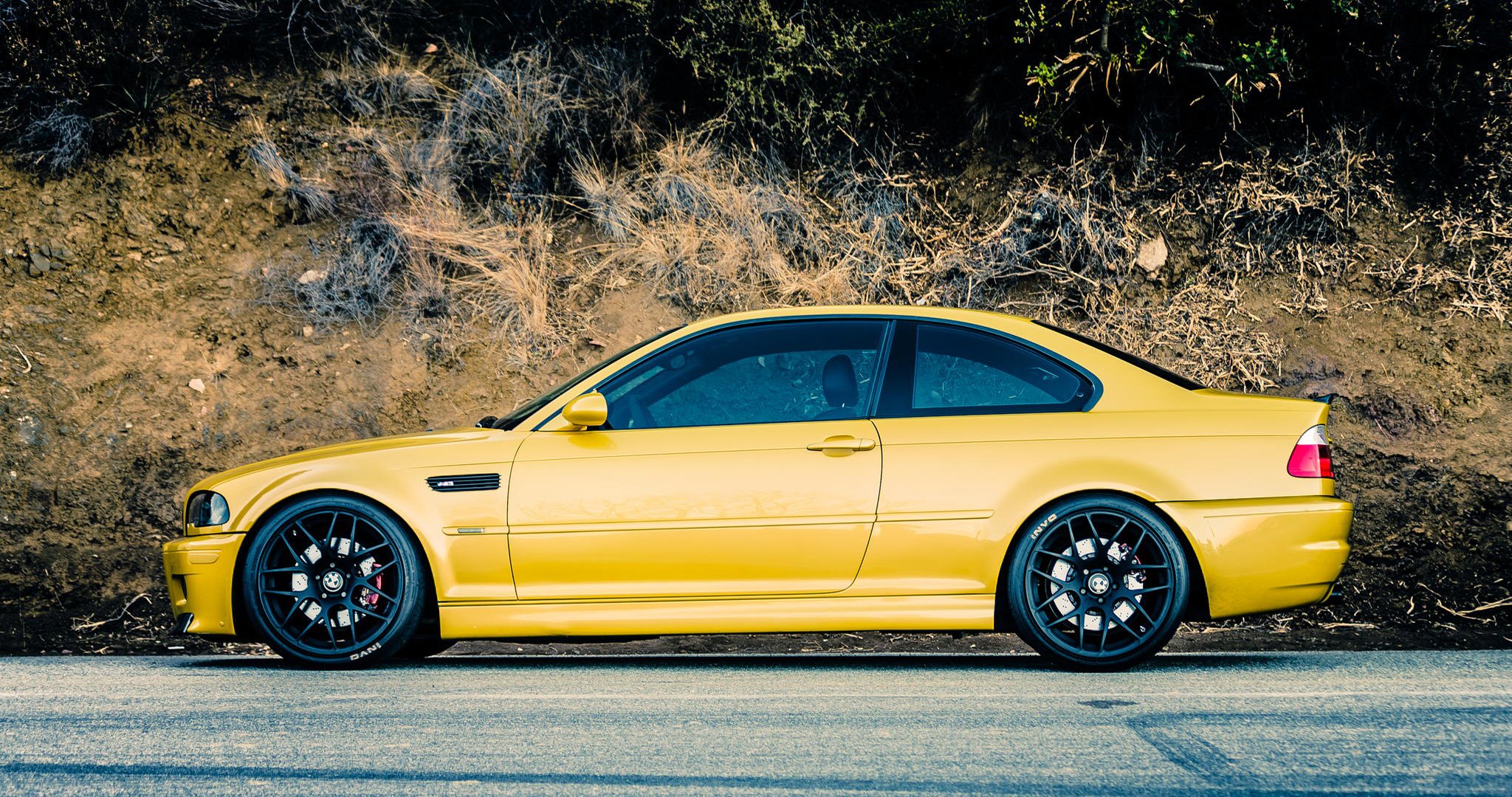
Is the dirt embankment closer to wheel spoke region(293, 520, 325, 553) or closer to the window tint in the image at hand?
the window tint

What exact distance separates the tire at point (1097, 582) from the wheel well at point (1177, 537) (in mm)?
16

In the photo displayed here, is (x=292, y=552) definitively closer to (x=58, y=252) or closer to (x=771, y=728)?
(x=771, y=728)

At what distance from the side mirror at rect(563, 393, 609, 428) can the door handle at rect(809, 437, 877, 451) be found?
92 cm

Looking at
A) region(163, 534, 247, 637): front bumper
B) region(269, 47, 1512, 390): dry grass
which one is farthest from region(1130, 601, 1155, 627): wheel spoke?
region(269, 47, 1512, 390): dry grass

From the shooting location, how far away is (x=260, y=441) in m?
9.83

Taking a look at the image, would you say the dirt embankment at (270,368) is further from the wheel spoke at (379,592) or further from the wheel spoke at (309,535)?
the wheel spoke at (379,592)

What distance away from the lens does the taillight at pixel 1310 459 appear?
543cm

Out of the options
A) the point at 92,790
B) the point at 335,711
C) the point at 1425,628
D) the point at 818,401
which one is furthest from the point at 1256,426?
the point at 92,790

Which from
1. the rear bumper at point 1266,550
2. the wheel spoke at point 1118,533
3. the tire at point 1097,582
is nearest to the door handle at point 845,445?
the tire at point 1097,582

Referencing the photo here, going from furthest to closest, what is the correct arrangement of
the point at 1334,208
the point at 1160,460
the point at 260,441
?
the point at 1334,208 → the point at 260,441 → the point at 1160,460

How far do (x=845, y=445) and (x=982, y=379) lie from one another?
822 millimetres

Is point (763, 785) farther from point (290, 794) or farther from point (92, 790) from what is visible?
point (92, 790)

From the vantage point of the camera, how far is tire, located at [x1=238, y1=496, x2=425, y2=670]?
5.55 m

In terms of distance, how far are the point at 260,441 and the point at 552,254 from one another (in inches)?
115
